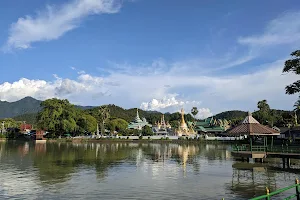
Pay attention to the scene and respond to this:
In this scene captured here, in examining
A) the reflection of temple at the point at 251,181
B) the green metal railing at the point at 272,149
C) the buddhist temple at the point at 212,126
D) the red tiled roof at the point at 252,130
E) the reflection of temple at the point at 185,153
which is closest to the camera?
the reflection of temple at the point at 251,181

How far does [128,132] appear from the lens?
336 ft

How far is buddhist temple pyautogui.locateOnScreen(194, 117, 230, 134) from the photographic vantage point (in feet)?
370

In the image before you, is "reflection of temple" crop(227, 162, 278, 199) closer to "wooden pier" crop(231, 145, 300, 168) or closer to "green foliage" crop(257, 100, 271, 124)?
"wooden pier" crop(231, 145, 300, 168)

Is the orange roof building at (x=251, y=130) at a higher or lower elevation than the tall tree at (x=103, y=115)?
lower

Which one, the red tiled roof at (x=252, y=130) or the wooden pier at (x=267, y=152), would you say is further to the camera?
the red tiled roof at (x=252, y=130)

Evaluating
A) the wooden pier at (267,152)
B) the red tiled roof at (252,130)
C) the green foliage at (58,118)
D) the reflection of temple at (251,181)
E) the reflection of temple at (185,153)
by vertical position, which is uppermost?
the green foliage at (58,118)

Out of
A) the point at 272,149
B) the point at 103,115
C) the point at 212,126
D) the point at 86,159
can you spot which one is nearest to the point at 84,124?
the point at 103,115

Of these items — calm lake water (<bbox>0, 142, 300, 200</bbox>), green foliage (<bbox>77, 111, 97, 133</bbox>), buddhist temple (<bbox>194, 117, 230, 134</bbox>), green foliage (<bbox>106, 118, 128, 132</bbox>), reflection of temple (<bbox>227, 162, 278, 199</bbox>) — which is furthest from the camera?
buddhist temple (<bbox>194, 117, 230, 134</bbox>)

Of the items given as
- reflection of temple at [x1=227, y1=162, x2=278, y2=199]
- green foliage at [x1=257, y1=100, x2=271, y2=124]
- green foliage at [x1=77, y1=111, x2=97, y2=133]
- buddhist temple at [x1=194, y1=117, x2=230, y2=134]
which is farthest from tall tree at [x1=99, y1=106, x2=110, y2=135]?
reflection of temple at [x1=227, y1=162, x2=278, y2=199]

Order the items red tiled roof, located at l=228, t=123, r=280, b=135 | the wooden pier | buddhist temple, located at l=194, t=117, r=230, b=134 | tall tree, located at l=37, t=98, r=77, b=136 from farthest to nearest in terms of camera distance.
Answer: buddhist temple, located at l=194, t=117, r=230, b=134 → tall tree, located at l=37, t=98, r=77, b=136 → red tiled roof, located at l=228, t=123, r=280, b=135 → the wooden pier

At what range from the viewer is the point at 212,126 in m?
118

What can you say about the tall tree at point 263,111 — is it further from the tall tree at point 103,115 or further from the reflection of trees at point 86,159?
the tall tree at point 103,115

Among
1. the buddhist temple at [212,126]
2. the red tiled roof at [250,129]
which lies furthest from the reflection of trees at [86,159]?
the buddhist temple at [212,126]

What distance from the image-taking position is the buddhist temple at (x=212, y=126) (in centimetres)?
11275
